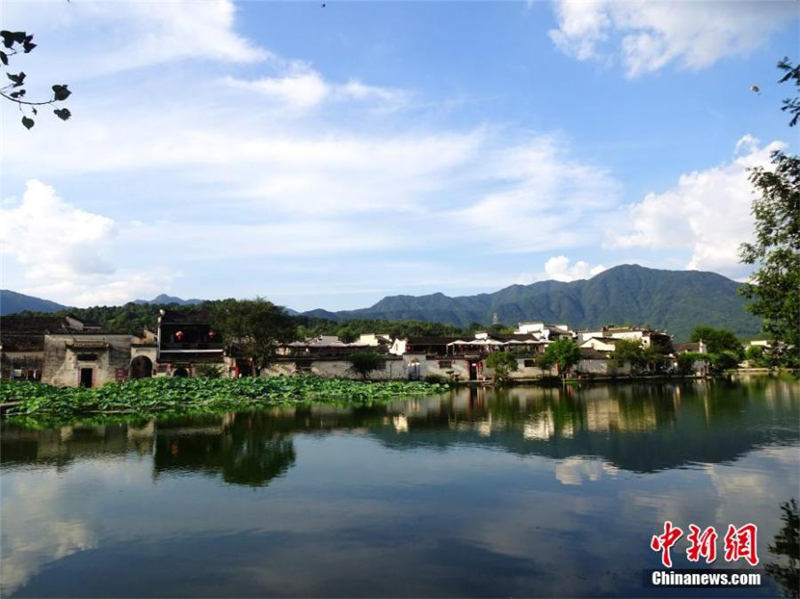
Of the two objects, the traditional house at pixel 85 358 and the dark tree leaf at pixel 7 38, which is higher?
the dark tree leaf at pixel 7 38

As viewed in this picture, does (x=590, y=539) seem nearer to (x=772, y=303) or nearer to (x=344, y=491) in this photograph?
(x=344, y=491)

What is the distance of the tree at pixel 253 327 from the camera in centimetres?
4250

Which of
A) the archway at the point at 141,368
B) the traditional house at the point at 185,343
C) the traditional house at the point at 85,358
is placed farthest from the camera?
the traditional house at the point at 185,343

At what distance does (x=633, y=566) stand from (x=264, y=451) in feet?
41.1

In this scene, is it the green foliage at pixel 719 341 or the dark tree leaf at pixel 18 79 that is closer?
the dark tree leaf at pixel 18 79

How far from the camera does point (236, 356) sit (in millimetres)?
43812

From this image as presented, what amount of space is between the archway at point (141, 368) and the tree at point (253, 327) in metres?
5.68

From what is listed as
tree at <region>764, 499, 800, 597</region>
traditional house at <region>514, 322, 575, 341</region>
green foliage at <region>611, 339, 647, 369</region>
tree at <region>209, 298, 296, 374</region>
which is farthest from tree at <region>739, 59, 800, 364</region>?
traditional house at <region>514, 322, 575, 341</region>

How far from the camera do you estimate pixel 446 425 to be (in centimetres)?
2448

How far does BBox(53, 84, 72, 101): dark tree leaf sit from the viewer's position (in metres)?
4.53

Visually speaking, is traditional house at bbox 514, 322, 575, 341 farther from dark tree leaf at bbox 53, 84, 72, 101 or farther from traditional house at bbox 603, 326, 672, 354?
dark tree leaf at bbox 53, 84, 72, 101

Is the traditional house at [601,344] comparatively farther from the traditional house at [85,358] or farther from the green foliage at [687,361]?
the traditional house at [85,358]

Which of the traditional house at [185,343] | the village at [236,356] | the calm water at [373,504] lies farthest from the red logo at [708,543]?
the traditional house at [185,343]

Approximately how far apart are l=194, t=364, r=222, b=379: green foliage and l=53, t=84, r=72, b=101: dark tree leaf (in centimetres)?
3891
